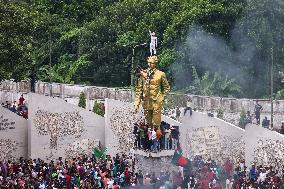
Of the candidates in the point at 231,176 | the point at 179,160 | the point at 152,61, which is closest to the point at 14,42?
the point at 152,61

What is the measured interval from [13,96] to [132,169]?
79.4 feet

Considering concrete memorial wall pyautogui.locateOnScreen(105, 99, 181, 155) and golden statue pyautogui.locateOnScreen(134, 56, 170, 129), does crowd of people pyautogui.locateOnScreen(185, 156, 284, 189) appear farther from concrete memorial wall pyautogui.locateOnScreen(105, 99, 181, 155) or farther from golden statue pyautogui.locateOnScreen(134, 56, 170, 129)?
concrete memorial wall pyautogui.locateOnScreen(105, 99, 181, 155)

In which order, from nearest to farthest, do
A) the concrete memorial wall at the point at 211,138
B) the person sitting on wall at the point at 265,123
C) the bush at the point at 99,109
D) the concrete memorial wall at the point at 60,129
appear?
the concrete memorial wall at the point at 211,138
the concrete memorial wall at the point at 60,129
the person sitting on wall at the point at 265,123
the bush at the point at 99,109

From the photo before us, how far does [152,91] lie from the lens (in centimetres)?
4097

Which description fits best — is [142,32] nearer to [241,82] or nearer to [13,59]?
[241,82]

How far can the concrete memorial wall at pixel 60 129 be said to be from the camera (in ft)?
152

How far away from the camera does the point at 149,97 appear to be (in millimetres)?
41156

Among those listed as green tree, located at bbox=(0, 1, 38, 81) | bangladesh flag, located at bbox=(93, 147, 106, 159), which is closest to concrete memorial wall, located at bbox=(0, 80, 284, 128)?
green tree, located at bbox=(0, 1, 38, 81)

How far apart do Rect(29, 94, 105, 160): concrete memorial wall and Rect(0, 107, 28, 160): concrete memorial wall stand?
0.31 m

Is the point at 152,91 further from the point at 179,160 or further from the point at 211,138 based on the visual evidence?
the point at 211,138

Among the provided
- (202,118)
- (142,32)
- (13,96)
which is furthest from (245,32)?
(202,118)

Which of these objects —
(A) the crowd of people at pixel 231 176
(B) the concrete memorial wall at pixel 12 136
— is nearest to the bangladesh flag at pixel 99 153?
(B) the concrete memorial wall at pixel 12 136

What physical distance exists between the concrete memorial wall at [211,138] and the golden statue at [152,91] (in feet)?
7.65

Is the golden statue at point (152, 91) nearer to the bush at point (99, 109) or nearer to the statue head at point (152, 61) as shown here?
the statue head at point (152, 61)
